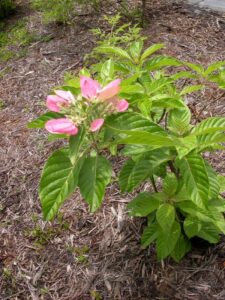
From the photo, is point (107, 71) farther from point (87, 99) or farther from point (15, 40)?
point (15, 40)

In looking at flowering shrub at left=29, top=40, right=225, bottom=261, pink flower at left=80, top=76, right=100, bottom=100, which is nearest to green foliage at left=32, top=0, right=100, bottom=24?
flowering shrub at left=29, top=40, right=225, bottom=261

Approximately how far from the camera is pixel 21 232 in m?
2.52

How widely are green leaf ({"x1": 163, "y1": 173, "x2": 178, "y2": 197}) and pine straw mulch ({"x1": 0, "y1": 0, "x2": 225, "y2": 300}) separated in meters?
0.43

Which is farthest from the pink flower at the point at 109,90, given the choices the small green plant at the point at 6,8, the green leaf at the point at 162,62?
the small green plant at the point at 6,8

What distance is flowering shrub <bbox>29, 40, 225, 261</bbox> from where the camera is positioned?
129 centimetres

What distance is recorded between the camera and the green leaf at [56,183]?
1354 mm

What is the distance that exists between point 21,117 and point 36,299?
5.58 feet

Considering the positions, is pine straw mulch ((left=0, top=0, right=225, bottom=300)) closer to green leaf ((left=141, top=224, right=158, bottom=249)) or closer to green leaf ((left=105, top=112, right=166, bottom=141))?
green leaf ((left=141, top=224, right=158, bottom=249))

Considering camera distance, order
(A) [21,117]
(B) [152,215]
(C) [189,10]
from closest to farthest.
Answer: (B) [152,215], (A) [21,117], (C) [189,10]

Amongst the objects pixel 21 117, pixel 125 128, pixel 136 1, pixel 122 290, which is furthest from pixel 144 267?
pixel 136 1

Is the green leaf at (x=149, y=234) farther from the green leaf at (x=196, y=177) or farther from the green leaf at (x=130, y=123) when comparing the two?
the green leaf at (x=130, y=123)

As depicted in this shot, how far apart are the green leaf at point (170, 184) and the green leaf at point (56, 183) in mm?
550

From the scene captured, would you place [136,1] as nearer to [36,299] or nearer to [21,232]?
[21,232]

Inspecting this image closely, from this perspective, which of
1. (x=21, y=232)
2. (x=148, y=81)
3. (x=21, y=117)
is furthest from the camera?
(x=21, y=117)
